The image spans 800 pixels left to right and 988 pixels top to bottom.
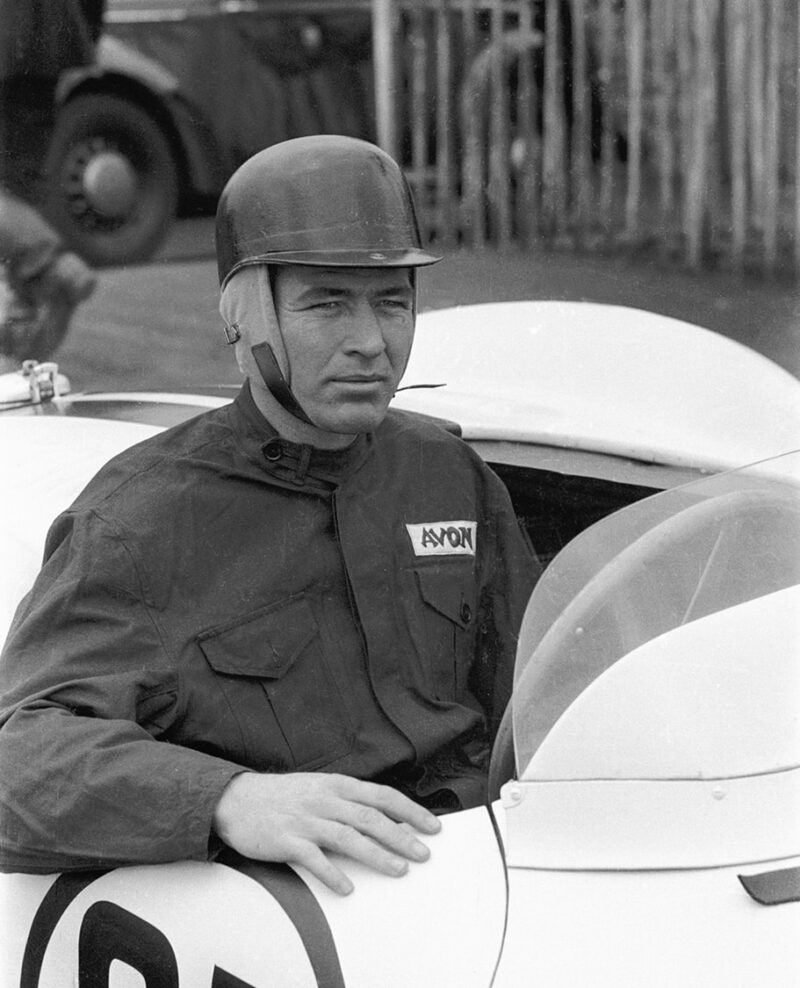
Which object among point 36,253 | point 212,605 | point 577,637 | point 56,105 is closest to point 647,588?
point 577,637

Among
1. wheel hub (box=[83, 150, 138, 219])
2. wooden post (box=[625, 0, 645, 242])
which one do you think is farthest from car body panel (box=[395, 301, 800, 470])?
wooden post (box=[625, 0, 645, 242])

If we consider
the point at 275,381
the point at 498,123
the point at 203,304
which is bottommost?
the point at 203,304

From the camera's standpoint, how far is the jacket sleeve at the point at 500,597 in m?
2.13

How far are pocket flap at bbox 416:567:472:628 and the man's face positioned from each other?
241mm

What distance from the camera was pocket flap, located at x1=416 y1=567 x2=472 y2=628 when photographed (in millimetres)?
2088

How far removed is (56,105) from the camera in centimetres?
718

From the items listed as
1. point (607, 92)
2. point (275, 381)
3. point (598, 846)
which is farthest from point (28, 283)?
point (607, 92)

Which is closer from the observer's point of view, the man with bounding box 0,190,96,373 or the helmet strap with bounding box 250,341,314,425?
the helmet strap with bounding box 250,341,314,425

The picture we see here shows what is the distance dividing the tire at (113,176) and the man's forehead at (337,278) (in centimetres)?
530

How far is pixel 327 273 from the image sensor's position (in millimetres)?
1950

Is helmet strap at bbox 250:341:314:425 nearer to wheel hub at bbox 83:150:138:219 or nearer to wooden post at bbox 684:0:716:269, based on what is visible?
wheel hub at bbox 83:150:138:219

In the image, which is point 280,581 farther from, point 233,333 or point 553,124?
point 553,124

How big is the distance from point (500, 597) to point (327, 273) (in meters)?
0.57

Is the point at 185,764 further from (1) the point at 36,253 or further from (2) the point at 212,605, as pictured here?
(1) the point at 36,253
